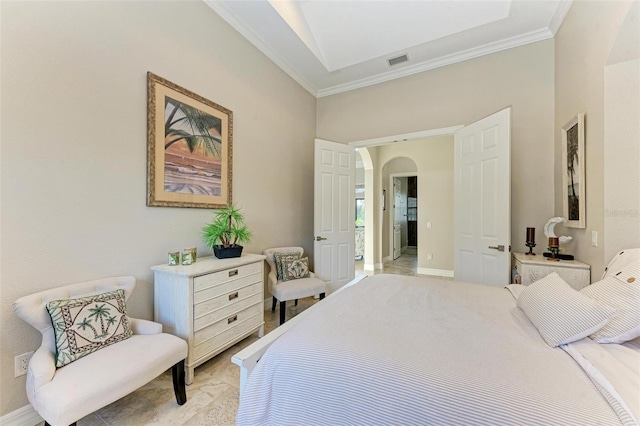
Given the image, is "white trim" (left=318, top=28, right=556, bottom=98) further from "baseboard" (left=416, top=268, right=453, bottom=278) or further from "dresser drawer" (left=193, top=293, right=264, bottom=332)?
"baseboard" (left=416, top=268, right=453, bottom=278)

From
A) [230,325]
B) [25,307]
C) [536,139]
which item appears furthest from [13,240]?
[536,139]

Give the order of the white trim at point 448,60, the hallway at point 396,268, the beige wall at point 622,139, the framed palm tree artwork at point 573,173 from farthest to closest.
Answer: the hallway at point 396,268 < the white trim at point 448,60 < the framed palm tree artwork at point 573,173 < the beige wall at point 622,139

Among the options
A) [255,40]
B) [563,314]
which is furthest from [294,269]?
[255,40]

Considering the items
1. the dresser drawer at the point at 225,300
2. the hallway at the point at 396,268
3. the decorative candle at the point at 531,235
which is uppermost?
the decorative candle at the point at 531,235

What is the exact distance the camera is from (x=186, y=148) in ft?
7.48

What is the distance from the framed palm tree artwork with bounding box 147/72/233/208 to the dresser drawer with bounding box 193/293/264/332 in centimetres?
98

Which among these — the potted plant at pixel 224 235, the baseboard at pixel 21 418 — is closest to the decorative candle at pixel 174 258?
the potted plant at pixel 224 235

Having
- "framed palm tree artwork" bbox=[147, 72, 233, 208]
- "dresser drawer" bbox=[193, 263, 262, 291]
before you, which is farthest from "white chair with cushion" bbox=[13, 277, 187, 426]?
"framed palm tree artwork" bbox=[147, 72, 233, 208]

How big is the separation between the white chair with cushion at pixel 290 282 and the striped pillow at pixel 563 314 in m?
1.97

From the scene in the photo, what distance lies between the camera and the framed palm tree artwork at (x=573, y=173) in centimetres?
212

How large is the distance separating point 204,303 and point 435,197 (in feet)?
15.2

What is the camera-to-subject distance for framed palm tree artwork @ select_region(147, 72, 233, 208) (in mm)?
2047

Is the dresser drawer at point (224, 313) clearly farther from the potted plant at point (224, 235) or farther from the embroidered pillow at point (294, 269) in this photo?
the embroidered pillow at point (294, 269)

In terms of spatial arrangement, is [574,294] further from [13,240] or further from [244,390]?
[13,240]
